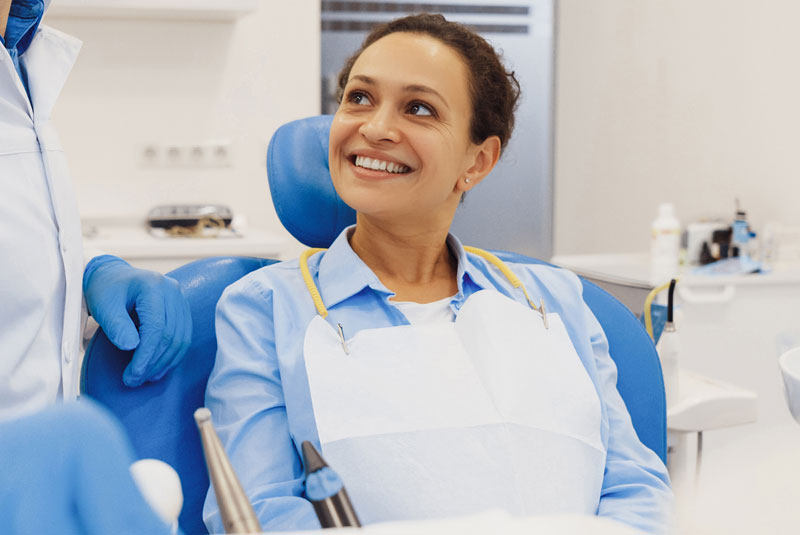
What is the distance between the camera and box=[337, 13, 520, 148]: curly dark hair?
1.36 meters

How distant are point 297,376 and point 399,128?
1.30 feet

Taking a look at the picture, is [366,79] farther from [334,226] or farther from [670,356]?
[670,356]

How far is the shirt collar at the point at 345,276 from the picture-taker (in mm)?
1274

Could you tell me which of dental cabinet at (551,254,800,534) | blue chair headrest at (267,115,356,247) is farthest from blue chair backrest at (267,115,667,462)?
dental cabinet at (551,254,800,534)

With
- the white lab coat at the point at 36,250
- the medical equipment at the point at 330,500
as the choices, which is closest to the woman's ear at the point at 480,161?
the white lab coat at the point at 36,250

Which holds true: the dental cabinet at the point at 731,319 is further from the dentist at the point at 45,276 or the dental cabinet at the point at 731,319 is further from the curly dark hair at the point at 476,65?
the dentist at the point at 45,276

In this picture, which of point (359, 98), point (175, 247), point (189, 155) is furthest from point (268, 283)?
point (189, 155)

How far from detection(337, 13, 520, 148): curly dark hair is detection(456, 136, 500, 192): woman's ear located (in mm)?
15

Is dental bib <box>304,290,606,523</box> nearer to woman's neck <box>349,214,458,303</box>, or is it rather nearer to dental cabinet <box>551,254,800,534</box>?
woman's neck <box>349,214,458,303</box>

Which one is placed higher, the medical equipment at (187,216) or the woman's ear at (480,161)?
the woman's ear at (480,161)

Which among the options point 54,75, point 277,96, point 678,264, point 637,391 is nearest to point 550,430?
point 637,391

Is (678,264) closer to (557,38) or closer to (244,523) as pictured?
(557,38)

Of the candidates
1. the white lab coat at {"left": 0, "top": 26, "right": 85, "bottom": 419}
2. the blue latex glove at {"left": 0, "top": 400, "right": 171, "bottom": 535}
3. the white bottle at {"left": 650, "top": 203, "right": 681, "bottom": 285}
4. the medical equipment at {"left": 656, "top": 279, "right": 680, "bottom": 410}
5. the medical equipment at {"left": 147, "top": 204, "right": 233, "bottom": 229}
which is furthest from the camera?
the medical equipment at {"left": 147, "top": 204, "right": 233, "bottom": 229}

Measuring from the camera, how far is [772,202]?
3.02 metres
